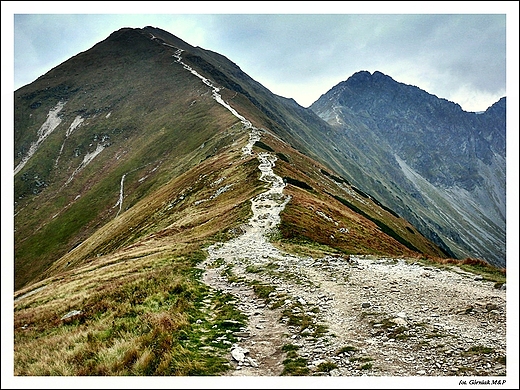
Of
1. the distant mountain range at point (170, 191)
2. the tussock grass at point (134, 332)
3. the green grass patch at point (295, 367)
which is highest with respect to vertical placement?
the distant mountain range at point (170, 191)

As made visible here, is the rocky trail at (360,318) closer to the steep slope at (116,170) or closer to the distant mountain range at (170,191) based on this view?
the distant mountain range at (170,191)

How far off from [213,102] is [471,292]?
491 ft

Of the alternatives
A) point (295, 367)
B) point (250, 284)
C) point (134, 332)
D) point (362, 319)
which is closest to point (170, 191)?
point (250, 284)

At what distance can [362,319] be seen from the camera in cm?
1437

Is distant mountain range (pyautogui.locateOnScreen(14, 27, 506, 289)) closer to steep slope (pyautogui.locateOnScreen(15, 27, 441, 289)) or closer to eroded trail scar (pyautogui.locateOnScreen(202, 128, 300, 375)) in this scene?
steep slope (pyautogui.locateOnScreen(15, 27, 441, 289))

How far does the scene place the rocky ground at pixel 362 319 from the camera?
10516 mm

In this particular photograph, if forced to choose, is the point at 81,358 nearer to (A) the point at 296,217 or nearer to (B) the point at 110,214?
(A) the point at 296,217

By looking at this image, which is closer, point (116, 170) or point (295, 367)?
point (295, 367)

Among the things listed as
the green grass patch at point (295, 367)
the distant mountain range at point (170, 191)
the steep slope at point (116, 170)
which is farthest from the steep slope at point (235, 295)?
the steep slope at point (116, 170)

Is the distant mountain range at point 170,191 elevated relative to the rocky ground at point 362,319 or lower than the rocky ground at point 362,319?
elevated

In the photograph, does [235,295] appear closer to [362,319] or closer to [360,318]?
[360,318]

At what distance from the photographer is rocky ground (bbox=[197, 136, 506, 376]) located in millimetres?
10516

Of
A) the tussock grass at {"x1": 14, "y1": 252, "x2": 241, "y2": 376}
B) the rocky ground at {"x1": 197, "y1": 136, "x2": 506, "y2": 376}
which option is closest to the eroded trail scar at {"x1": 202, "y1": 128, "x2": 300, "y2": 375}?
the rocky ground at {"x1": 197, "y1": 136, "x2": 506, "y2": 376}

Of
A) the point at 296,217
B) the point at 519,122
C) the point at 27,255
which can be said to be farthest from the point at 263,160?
the point at 27,255
